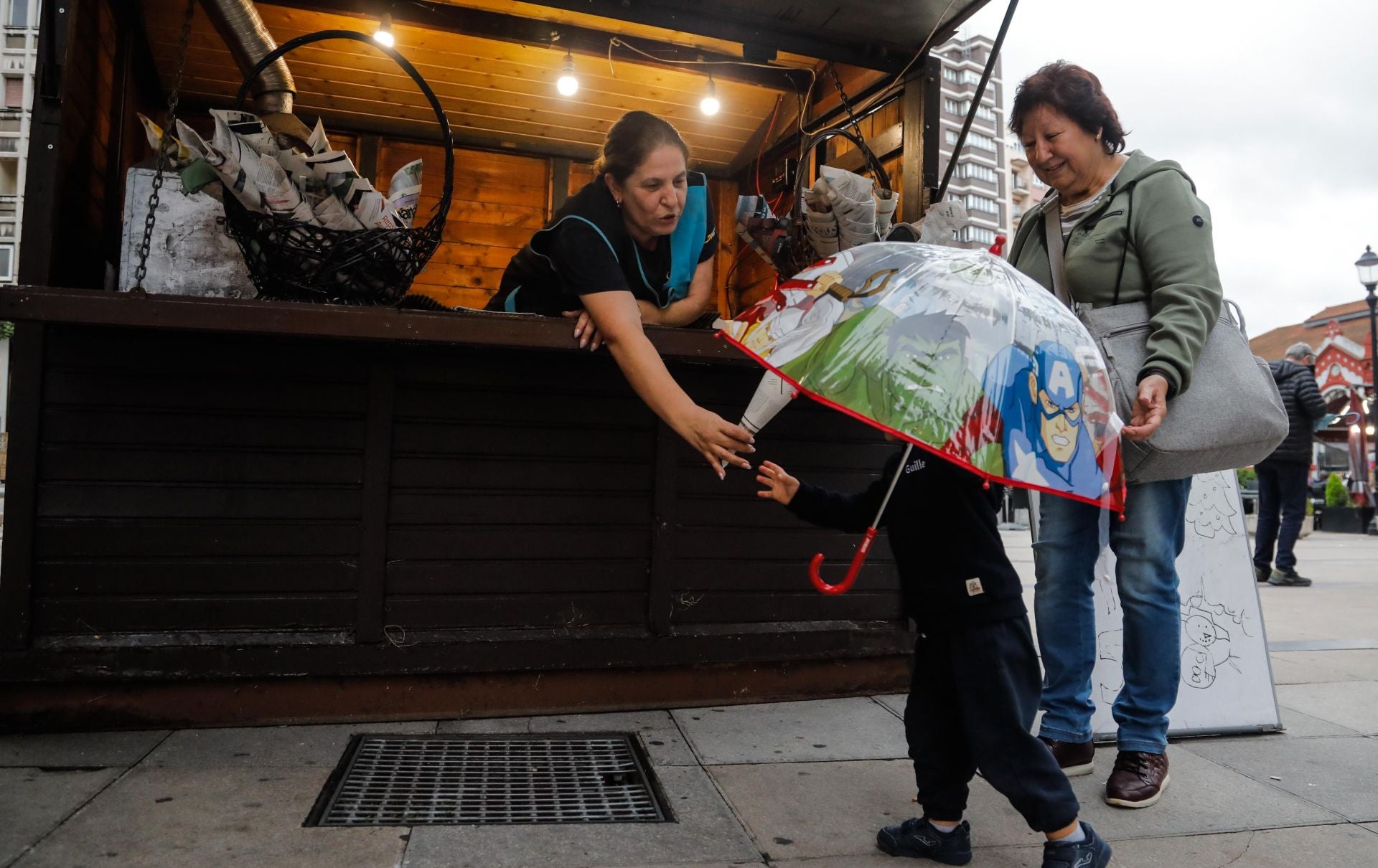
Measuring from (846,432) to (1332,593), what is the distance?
579 centimetres

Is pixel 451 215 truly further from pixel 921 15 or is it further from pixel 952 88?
pixel 952 88

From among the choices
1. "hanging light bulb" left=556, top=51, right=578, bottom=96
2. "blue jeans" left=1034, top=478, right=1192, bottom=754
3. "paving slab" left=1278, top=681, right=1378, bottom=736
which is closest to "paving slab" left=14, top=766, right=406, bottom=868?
"blue jeans" left=1034, top=478, right=1192, bottom=754

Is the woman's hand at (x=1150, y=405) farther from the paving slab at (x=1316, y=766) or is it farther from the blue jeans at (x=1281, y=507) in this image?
the blue jeans at (x=1281, y=507)

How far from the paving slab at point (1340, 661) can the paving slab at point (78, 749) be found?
478 centimetres

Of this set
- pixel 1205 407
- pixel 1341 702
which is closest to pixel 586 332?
pixel 1205 407

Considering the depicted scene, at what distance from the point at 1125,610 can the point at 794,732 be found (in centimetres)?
116

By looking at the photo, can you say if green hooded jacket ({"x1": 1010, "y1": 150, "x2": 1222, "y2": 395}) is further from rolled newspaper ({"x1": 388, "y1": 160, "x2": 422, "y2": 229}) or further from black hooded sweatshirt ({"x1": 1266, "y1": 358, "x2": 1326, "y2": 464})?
black hooded sweatshirt ({"x1": 1266, "y1": 358, "x2": 1326, "y2": 464})


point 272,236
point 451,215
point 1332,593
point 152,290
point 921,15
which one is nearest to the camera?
point 272,236

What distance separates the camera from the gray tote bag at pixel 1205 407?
225 cm

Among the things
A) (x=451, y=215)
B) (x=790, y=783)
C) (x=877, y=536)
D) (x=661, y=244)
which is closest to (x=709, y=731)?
(x=790, y=783)

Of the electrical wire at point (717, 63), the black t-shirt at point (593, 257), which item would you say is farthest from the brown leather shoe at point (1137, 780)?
the electrical wire at point (717, 63)

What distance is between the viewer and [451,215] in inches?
208

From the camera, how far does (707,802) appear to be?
2340 millimetres

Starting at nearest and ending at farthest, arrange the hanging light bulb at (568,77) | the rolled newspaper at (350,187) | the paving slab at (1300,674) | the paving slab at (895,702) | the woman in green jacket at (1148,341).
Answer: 1. the woman in green jacket at (1148,341)
2. the rolled newspaper at (350,187)
3. the paving slab at (895,702)
4. the paving slab at (1300,674)
5. the hanging light bulb at (568,77)
